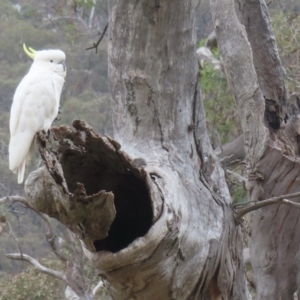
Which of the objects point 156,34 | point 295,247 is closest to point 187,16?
point 156,34

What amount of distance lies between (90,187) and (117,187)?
0.08 metres

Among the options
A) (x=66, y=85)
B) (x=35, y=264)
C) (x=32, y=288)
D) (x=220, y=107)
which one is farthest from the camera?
(x=66, y=85)

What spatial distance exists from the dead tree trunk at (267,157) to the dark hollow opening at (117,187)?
3.29ft

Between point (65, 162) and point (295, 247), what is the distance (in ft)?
4.50

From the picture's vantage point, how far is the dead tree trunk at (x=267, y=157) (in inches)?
106

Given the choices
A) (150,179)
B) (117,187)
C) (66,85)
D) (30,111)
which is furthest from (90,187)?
(66,85)

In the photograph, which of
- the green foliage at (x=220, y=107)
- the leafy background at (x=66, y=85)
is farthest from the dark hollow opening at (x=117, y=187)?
the green foliage at (x=220, y=107)

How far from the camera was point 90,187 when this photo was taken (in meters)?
1.82

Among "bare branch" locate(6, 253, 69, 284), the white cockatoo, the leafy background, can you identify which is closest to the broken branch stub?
the white cockatoo

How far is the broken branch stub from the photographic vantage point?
1.51 m

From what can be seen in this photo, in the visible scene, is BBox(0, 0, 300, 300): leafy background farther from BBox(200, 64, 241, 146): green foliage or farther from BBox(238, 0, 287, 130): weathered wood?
BBox(238, 0, 287, 130): weathered wood

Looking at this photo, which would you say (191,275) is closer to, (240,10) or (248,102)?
(248,102)

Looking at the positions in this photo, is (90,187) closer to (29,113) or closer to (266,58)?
(266,58)

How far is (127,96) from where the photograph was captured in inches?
82.0
